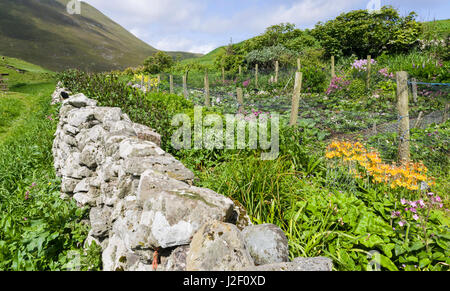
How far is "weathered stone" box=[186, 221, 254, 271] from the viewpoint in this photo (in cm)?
136

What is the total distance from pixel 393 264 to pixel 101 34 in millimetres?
160258

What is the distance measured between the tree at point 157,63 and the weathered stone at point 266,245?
1035 inches

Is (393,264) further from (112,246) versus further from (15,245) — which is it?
(15,245)

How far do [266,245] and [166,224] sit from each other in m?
0.73

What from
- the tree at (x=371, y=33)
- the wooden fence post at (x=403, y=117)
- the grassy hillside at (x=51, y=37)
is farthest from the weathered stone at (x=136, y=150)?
the grassy hillside at (x=51, y=37)

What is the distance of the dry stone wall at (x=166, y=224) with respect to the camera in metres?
1.44

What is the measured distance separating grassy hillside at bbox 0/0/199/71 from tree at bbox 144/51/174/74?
24199 mm

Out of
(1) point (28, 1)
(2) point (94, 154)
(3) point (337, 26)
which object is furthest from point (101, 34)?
(2) point (94, 154)

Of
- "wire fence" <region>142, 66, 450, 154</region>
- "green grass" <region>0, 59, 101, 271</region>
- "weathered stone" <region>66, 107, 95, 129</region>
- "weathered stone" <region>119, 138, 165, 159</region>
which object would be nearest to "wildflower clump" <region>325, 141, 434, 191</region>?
"wire fence" <region>142, 66, 450, 154</region>

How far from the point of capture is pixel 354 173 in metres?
2.95

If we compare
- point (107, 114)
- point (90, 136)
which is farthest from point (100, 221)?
point (107, 114)

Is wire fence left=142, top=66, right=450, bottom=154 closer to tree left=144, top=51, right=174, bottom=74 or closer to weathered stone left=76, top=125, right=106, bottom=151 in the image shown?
weathered stone left=76, top=125, right=106, bottom=151

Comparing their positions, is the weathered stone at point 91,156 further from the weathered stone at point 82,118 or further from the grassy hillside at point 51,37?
the grassy hillside at point 51,37

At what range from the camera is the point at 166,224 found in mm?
1551
